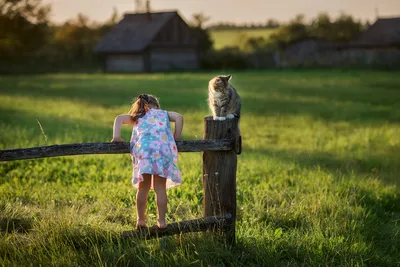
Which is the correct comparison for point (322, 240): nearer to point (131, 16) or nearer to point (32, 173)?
A: point (32, 173)

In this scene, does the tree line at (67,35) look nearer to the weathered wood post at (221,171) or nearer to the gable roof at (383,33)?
the gable roof at (383,33)

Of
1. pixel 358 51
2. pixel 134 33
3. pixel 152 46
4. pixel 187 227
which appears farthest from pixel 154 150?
pixel 358 51

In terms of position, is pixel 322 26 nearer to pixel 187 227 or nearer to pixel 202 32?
pixel 202 32

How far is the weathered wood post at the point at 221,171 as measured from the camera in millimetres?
4965

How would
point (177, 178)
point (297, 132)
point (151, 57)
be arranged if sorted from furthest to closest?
1. point (151, 57)
2. point (297, 132)
3. point (177, 178)

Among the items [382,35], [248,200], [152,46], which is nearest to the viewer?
[248,200]

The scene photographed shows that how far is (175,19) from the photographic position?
55906 millimetres

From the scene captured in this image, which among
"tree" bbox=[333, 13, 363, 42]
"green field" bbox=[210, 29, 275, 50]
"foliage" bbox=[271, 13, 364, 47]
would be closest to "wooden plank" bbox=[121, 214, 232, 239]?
"foliage" bbox=[271, 13, 364, 47]

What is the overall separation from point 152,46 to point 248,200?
47.8 metres

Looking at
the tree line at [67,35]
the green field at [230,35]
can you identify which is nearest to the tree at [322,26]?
the tree line at [67,35]

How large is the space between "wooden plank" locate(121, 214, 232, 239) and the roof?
159ft

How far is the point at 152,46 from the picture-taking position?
53.3 meters

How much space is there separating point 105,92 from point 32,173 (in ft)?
59.7

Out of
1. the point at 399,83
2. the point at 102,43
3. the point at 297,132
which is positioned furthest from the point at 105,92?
the point at 102,43
